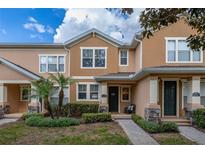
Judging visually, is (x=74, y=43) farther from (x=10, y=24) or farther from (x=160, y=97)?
(x=160, y=97)

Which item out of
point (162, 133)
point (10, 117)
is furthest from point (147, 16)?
point (10, 117)

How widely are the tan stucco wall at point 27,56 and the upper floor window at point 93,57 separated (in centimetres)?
123

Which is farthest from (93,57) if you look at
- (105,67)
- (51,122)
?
(51,122)

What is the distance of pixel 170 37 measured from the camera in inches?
640

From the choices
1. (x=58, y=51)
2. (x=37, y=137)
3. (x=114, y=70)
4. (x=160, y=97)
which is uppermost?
(x=58, y=51)

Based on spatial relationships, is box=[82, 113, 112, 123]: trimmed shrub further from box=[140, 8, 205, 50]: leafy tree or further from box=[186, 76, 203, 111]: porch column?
box=[140, 8, 205, 50]: leafy tree

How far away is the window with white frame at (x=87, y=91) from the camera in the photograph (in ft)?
64.6

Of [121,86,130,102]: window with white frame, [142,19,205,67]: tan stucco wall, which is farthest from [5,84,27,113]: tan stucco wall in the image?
[142,19,205,67]: tan stucco wall

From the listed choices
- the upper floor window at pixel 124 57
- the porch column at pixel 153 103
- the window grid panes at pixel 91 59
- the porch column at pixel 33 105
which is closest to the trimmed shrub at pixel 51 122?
the porch column at pixel 33 105

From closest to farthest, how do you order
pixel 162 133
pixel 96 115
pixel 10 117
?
pixel 162 133, pixel 96 115, pixel 10 117

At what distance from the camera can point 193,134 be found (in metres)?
11.8

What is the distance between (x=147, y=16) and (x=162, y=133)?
5.37 meters

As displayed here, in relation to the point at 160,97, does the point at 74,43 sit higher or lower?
higher

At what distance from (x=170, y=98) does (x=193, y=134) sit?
4.55 metres
